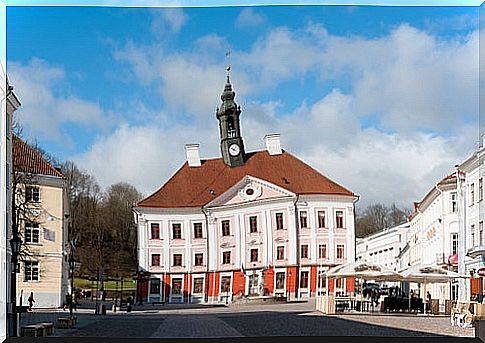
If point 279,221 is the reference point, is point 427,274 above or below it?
below

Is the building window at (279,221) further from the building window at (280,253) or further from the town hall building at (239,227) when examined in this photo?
the building window at (280,253)

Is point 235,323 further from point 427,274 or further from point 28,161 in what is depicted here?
point 28,161

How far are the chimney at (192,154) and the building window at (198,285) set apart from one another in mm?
1531

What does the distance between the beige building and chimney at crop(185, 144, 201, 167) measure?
1.66m

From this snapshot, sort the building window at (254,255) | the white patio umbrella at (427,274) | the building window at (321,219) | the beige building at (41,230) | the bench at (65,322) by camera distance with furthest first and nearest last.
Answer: the white patio umbrella at (427,274)
the beige building at (41,230)
the building window at (254,255)
the building window at (321,219)
the bench at (65,322)

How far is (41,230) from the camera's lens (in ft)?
59.9

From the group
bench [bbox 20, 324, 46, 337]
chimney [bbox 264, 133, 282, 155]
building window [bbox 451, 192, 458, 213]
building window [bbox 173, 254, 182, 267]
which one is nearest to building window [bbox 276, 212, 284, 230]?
chimney [bbox 264, 133, 282, 155]

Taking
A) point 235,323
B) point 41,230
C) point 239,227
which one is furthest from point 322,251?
point 41,230

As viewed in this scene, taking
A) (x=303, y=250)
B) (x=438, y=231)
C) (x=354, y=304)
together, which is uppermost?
(x=438, y=231)

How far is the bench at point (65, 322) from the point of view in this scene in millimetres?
17641

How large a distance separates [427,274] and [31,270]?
17.5 ft

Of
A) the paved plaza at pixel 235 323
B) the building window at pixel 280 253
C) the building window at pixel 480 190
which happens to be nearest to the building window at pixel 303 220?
the building window at pixel 280 253

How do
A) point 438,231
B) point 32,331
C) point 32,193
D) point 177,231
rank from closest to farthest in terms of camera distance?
point 32,331, point 177,231, point 32,193, point 438,231

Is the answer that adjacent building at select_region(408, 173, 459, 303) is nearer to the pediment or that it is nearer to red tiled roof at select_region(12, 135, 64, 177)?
the pediment
